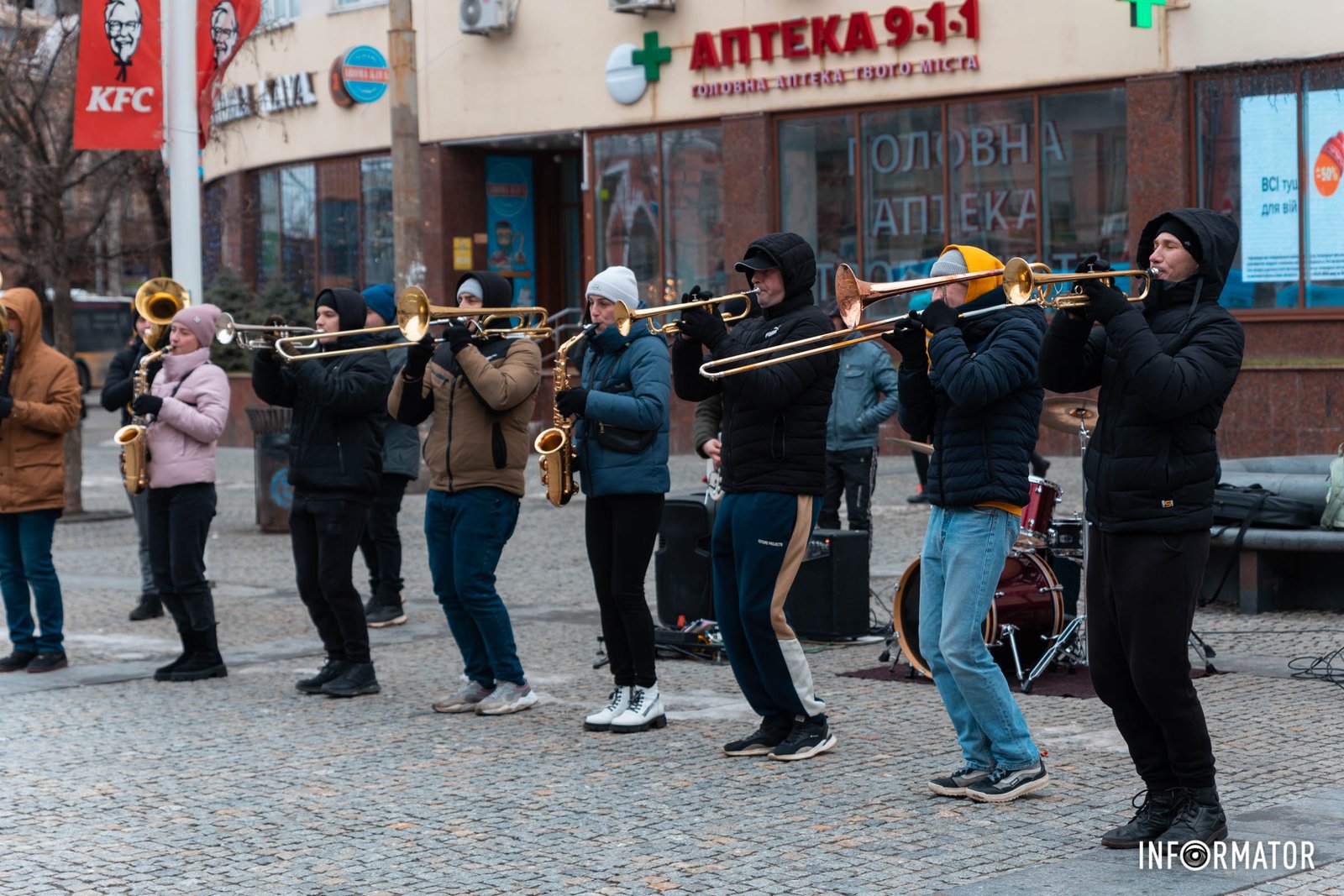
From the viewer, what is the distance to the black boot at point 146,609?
11.3 meters

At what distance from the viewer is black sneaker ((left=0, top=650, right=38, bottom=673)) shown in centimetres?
953

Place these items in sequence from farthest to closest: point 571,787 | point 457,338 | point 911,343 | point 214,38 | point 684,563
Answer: point 214,38 → point 684,563 → point 457,338 → point 571,787 → point 911,343

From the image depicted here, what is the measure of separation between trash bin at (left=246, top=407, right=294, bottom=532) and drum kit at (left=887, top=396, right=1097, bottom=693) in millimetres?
8004

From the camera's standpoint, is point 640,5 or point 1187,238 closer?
point 1187,238

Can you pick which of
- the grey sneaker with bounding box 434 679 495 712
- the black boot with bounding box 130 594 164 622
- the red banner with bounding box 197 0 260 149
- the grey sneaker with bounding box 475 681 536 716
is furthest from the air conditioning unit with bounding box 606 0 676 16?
the grey sneaker with bounding box 475 681 536 716

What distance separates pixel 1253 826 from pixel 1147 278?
5.81ft

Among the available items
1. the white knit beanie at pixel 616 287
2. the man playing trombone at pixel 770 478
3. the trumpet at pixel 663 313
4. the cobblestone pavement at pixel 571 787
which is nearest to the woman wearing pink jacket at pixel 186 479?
the cobblestone pavement at pixel 571 787

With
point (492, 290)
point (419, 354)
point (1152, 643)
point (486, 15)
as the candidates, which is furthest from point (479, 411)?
point (486, 15)

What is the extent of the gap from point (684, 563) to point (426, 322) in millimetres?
2588

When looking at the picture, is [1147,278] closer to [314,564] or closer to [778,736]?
[778,736]

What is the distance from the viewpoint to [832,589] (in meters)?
9.56

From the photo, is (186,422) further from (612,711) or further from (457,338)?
(612,711)

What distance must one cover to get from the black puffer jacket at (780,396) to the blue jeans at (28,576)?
4192mm

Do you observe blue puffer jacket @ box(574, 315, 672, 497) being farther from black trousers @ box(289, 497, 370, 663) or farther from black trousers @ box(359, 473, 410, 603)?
black trousers @ box(359, 473, 410, 603)
